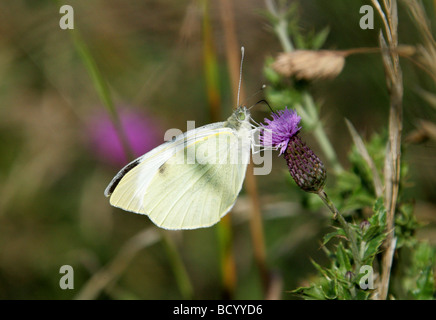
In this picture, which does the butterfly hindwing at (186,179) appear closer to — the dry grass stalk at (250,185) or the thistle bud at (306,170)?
the dry grass stalk at (250,185)

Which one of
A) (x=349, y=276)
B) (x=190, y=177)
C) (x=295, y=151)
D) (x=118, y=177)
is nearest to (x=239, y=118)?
(x=190, y=177)

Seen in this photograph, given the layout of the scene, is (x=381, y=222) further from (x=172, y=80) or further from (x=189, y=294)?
(x=172, y=80)

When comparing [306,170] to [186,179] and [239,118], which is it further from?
[186,179]

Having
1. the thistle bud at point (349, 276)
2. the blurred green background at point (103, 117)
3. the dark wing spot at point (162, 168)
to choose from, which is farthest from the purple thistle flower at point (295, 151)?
the blurred green background at point (103, 117)

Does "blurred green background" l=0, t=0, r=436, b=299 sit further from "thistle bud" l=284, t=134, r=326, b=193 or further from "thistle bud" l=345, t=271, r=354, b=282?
"thistle bud" l=345, t=271, r=354, b=282

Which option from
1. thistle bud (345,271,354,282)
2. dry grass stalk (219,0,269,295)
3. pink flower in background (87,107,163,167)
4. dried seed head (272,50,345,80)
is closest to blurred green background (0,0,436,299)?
pink flower in background (87,107,163,167)
